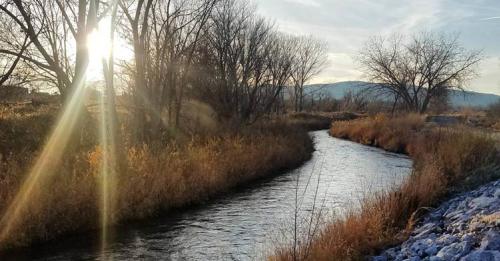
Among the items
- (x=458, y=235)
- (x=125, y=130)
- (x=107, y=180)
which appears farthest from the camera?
(x=125, y=130)

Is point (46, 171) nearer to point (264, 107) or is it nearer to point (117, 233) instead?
point (117, 233)

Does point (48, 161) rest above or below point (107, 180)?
above

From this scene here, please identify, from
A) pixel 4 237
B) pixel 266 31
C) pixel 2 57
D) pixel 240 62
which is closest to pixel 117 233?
pixel 4 237

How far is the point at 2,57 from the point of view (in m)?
13.7

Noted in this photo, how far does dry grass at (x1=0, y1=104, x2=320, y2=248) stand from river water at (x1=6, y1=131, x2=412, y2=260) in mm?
531

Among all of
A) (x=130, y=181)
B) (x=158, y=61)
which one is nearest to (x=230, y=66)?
(x=158, y=61)

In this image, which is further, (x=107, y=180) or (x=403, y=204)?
(x=107, y=180)

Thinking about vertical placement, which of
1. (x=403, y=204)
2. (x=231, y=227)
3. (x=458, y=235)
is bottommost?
(x=231, y=227)

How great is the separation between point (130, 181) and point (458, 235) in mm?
8984

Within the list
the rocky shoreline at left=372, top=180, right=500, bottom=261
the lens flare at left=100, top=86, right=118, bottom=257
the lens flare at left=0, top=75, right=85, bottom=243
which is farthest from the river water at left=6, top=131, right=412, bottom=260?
the rocky shoreline at left=372, top=180, right=500, bottom=261

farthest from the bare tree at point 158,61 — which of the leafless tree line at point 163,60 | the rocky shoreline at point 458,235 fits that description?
the rocky shoreline at point 458,235

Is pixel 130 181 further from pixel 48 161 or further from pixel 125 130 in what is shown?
pixel 125 130

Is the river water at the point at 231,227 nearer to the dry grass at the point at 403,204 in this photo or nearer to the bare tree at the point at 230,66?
the dry grass at the point at 403,204

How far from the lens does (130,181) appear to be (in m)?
12.7
